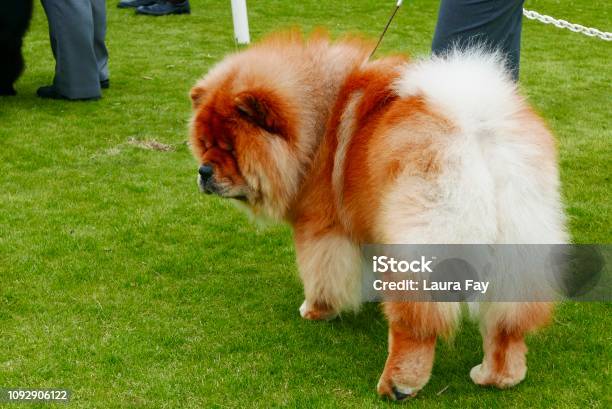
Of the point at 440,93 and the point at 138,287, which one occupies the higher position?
the point at 440,93

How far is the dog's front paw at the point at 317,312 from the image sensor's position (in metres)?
3.15

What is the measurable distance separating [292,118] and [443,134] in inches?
27.6

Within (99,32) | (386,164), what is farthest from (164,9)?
(386,164)

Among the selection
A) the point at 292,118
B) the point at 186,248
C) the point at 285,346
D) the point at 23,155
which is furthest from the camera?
the point at 23,155

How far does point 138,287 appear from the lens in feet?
11.4

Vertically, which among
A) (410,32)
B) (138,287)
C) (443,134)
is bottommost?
(410,32)

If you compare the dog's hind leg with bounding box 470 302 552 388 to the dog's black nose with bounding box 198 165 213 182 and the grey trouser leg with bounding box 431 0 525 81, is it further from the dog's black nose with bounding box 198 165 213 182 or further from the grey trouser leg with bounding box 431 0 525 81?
the grey trouser leg with bounding box 431 0 525 81

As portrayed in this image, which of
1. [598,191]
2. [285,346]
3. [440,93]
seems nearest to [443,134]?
[440,93]

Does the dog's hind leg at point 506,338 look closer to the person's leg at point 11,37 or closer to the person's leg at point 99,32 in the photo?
the person's leg at point 11,37

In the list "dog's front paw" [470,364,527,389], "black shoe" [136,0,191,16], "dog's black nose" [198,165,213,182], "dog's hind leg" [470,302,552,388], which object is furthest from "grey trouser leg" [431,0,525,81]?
"black shoe" [136,0,191,16]

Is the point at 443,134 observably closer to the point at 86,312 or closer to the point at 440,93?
the point at 440,93

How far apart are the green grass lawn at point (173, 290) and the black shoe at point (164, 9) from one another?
389 cm

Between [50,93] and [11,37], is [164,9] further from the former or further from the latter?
[11,37]

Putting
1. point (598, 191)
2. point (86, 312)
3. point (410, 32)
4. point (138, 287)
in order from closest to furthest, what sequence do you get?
point (86, 312), point (138, 287), point (598, 191), point (410, 32)
